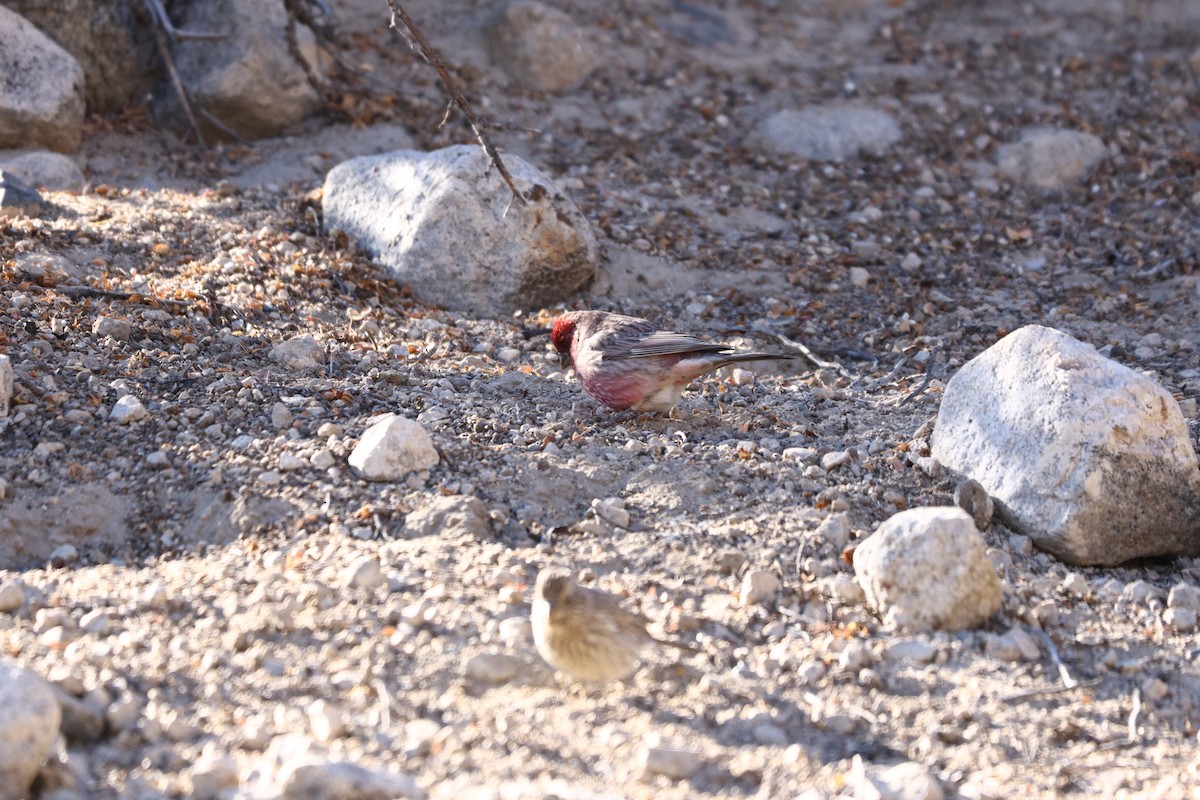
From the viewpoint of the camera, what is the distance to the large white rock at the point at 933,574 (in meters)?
3.56

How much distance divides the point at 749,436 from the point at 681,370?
0.37 metres

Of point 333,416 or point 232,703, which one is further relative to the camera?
point 333,416

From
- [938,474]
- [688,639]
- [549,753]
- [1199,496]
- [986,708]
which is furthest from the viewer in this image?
[938,474]

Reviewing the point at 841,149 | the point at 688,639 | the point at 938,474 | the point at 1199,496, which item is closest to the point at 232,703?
the point at 688,639

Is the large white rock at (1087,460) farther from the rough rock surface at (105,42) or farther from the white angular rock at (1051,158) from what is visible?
the rough rock surface at (105,42)

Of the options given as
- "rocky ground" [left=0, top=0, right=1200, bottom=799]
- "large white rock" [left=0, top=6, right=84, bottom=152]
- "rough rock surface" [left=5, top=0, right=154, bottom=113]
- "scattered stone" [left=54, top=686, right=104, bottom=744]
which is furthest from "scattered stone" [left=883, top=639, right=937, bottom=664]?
"rough rock surface" [left=5, top=0, right=154, bottom=113]

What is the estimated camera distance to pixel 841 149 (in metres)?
7.93

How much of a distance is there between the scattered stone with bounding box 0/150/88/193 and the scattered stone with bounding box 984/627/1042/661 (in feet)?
17.7

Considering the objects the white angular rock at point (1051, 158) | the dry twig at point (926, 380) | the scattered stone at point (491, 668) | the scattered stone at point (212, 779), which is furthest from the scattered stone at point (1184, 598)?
the white angular rock at point (1051, 158)

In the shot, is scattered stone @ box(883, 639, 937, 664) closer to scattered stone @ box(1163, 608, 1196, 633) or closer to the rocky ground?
the rocky ground

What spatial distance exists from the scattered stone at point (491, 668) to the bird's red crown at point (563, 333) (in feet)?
6.78

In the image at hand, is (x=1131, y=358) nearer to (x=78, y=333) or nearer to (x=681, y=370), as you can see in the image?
(x=681, y=370)

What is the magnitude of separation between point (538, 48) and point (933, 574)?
5.87 m

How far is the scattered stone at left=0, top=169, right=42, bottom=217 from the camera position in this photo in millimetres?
5949
